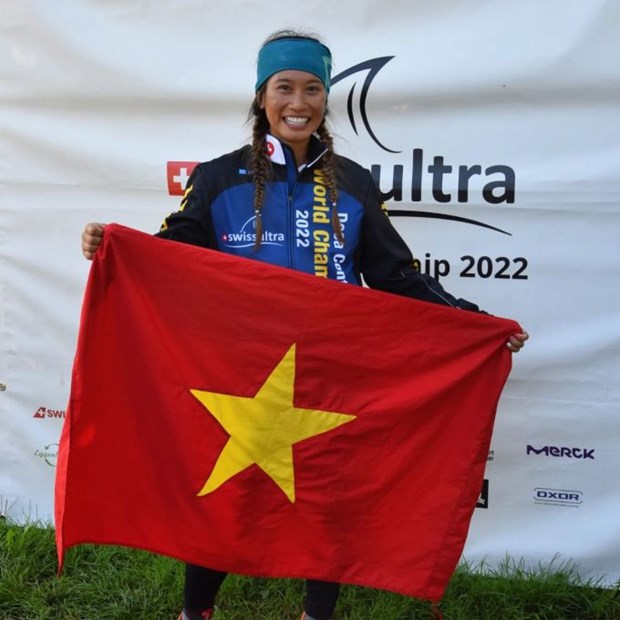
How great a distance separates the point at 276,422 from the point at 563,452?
1512mm

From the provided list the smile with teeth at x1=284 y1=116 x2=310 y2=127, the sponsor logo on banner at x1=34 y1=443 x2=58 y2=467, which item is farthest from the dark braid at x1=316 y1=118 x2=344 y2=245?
the sponsor logo on banner at x1=34 y1=443 x2=58 y2=467

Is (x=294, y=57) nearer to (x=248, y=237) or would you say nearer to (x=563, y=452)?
(x=248, y=237)

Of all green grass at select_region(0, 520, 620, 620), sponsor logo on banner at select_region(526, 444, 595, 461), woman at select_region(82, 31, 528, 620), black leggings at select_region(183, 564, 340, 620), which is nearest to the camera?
woman at select_region(82, 31, 528, 620)

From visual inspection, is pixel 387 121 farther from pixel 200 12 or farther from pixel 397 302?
pixel 397 302

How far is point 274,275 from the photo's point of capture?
229cm

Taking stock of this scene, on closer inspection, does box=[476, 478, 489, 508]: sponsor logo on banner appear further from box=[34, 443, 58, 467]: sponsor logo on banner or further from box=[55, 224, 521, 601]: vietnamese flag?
box=[34, 443, 58, 467]: sponsor logo on banner

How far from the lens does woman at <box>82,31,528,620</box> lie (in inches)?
89.9

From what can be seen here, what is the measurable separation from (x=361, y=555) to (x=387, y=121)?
1786 millimetres

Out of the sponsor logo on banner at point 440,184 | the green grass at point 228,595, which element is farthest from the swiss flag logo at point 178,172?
the green grass at point 228,595

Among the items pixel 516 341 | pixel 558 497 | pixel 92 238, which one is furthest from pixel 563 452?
pixel 92 238

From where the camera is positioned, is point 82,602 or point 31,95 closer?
point 82,602

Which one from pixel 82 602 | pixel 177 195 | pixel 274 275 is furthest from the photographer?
pixel 177 195

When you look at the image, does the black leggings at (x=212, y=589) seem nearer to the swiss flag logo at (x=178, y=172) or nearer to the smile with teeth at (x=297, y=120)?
the smile with teeth at (x=297, y=120)

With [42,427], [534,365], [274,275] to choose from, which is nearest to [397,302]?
[274,275]
